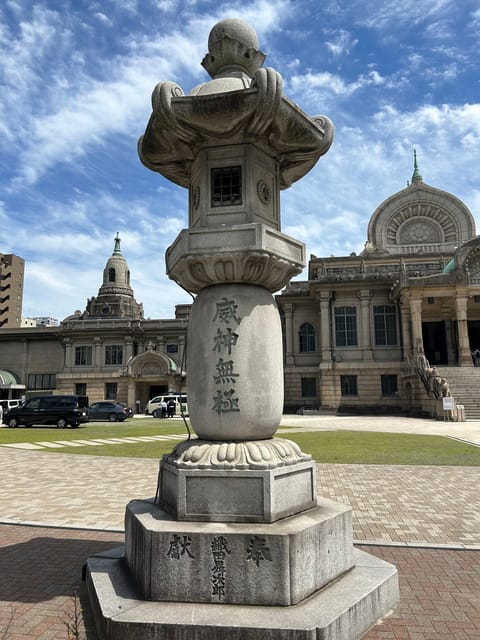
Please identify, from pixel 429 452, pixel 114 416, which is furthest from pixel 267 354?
pixel 114 416

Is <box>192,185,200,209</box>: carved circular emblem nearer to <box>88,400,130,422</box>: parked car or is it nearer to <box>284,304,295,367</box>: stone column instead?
<box>88,400,130,422</box>: parked car

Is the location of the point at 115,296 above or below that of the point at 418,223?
below

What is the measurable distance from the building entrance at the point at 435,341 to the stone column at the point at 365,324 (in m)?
5.26

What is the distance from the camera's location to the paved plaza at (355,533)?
429 cm

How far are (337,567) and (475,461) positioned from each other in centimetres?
980

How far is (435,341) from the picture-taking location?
39719mm

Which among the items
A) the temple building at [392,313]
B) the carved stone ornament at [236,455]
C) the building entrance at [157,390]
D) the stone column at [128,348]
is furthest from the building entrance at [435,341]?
the carved stone ornament at [236,455]

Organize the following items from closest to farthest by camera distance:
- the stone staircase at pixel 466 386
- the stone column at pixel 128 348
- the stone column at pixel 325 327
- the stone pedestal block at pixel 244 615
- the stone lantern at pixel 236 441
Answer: the stone pedestal block at pixel 244 615
the stone lantern at pixel 236 441
the stone staircase at pixel 466 386
the stone column at pixel 325 327
the stone column at pixel 128 348

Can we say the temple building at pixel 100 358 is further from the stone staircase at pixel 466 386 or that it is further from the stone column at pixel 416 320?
the stone staircase at pixel 466 386

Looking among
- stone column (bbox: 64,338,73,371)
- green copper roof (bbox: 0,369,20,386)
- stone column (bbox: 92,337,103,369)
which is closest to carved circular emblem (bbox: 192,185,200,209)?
stone column (bbox: 92,337,103,369)

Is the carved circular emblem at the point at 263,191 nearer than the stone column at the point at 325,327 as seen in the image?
Yes

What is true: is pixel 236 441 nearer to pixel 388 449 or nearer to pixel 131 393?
pixel 388 449

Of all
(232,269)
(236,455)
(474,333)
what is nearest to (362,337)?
(474,333)

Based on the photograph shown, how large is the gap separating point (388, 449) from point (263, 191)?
12.1 meters
